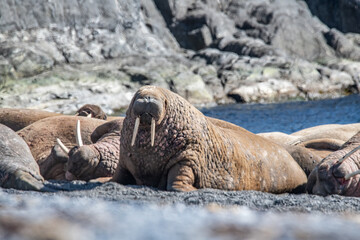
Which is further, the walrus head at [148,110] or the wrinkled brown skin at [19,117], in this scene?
the wrinkled brown skin at [19,117]

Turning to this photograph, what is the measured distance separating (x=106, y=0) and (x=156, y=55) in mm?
4543

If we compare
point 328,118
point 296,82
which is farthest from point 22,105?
point 296,82

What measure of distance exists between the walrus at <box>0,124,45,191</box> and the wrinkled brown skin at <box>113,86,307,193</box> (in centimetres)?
89

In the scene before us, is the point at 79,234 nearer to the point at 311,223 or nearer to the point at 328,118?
the point at 311,223

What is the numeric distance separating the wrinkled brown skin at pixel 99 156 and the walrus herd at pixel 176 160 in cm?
1

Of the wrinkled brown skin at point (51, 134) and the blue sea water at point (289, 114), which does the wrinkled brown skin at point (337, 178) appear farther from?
the blue sea water at point (289, 114)

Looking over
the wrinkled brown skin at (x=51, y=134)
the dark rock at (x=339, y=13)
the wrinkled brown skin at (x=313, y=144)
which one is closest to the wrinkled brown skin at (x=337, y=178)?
the wrinkled brown skin at (x=313, y=144)

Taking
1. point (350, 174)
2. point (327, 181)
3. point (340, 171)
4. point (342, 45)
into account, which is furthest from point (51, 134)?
point (342, 45)

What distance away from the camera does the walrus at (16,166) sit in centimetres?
460

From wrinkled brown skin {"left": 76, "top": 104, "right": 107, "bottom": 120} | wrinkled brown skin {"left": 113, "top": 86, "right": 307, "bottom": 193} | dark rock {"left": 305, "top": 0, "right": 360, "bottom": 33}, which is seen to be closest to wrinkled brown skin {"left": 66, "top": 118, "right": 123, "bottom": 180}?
wrinkled brown skin {"left": 113, "top": 86, "right": 307, "bottom": 193}

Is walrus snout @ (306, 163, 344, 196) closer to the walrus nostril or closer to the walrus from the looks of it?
the walrus nostril

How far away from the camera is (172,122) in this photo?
5.06 metres

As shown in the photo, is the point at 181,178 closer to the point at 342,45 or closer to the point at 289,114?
the point at 289,114

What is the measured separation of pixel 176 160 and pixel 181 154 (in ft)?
0.25
